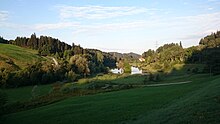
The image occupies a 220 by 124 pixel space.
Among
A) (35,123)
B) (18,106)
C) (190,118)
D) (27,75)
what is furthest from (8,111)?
(27,75)

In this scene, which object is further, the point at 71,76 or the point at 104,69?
the point at 104,69

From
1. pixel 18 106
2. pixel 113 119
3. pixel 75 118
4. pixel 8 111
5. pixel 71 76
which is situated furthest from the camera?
pixel 71 76

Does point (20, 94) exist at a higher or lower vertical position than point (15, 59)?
lower

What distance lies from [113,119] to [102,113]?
5040 mm

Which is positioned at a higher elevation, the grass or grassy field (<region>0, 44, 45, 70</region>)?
grassy field (<region>0, 44, 45, 70</region>)

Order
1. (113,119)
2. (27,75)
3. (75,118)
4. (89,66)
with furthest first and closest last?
(89,66)
(27,75)
(75,118)
(113,119)

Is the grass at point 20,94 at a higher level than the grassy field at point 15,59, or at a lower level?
lower

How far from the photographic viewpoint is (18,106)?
59.6 metres

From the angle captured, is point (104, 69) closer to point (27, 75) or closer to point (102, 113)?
point (27, 75)

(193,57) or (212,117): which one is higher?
(193,57)

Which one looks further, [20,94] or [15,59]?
[15,59]

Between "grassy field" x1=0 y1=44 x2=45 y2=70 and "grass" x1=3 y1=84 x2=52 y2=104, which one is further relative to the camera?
"grassy field" x1=0 y1=44 x2=45 y2=70

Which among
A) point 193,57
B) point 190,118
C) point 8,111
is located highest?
point 193,57

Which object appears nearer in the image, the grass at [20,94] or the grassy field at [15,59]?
the grass at [20,94]
